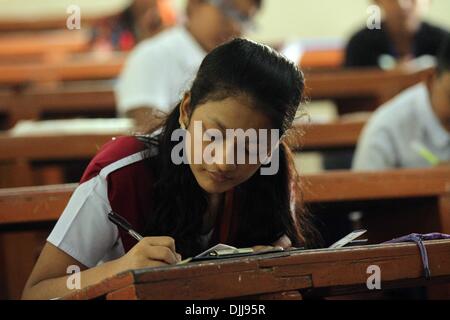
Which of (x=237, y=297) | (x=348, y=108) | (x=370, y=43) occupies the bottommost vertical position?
(x=237, y=297)

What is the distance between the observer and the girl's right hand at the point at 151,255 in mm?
1344

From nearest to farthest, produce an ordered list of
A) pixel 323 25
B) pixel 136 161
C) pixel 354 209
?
pixel 136 161 < pixel 354 209 < pixel 323 25

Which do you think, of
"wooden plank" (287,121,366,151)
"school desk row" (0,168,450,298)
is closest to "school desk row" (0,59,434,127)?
"wooden plank" (287,121,366,151)

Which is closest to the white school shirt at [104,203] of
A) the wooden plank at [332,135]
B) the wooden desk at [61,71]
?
the wooden plank at [332,135]

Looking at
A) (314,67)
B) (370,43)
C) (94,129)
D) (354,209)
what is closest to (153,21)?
(314,67)

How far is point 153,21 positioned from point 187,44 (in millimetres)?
1522

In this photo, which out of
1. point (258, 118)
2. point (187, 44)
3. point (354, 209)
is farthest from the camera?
point (187, 44)

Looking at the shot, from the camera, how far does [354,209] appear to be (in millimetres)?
2256

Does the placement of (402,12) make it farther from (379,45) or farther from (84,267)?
(84,267)

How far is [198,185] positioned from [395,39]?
2.55 meters

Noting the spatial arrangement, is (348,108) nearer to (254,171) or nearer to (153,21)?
(153,21)

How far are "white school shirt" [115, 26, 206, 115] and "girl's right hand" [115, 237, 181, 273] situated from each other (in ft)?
6.03

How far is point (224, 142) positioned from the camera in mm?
1495

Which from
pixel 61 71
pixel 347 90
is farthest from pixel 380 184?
pixel 61 71
